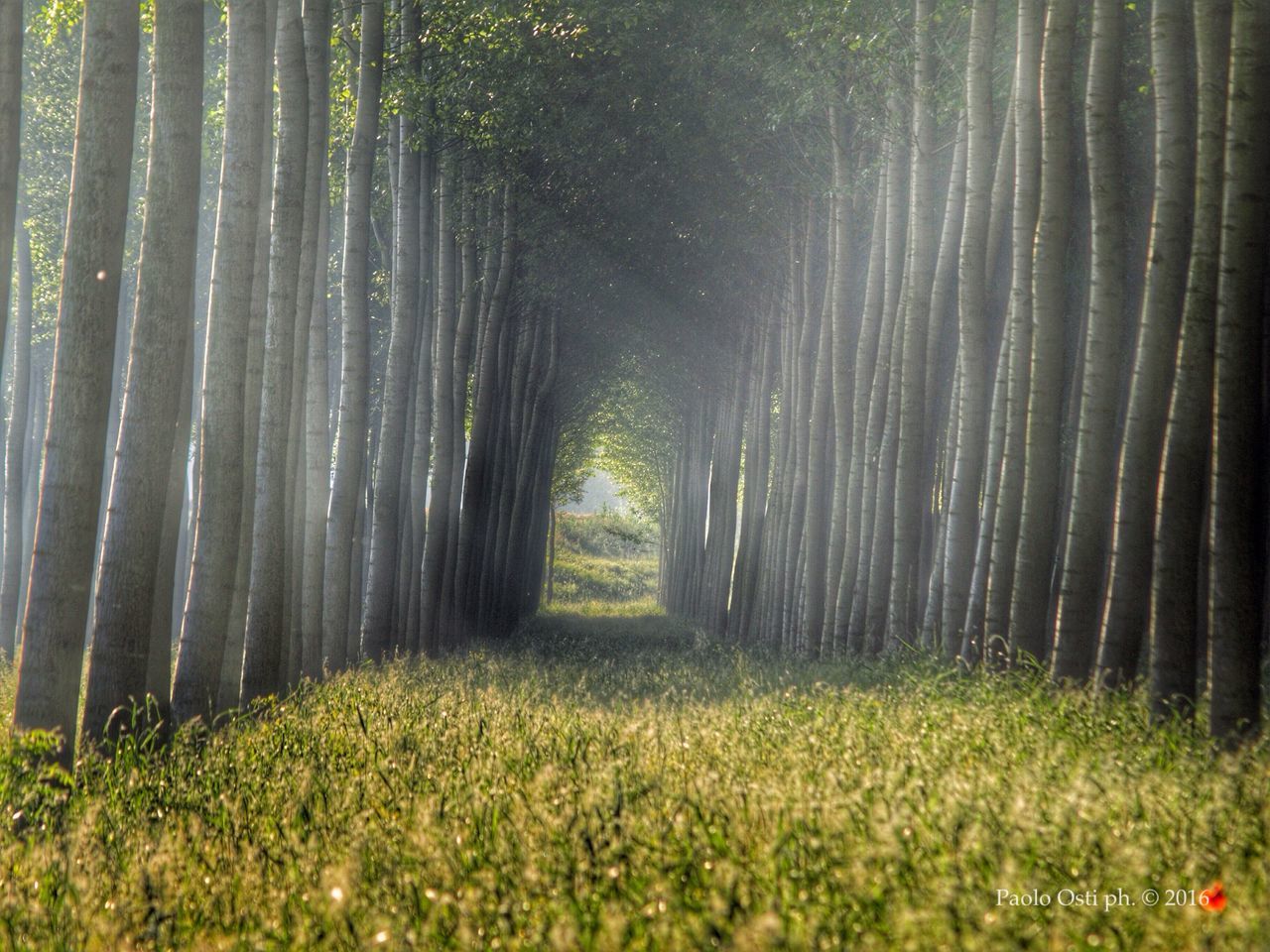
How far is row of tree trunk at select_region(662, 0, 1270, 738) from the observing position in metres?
6.34

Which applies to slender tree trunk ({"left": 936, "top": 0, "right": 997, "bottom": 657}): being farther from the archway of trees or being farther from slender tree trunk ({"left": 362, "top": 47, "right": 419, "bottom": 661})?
slender tree trunk ({"left": 362, "top": 47, "right": 419, "bottom": 661})

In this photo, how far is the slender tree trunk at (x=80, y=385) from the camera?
686cm

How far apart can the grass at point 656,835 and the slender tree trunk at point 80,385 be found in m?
0.64

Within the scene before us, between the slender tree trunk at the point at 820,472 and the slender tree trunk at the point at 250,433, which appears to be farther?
the slender tree trunk at the point at 820,472

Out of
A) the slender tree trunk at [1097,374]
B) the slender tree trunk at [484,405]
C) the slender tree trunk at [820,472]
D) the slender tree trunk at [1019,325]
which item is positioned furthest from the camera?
the slender tree trunk at [484,405]

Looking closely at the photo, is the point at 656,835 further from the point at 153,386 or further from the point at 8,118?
the point at 8,118

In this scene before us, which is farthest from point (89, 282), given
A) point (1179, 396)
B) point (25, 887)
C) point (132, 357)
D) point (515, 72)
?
point (515, 72)

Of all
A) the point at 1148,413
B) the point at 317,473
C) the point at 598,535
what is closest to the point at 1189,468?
the point at 1148,413

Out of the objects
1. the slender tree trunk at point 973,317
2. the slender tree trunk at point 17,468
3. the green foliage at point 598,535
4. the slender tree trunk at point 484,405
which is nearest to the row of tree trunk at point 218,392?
the slender tree trunk at point 484,405

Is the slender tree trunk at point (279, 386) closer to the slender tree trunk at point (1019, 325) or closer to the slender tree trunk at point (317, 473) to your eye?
the slender tree trunk at point (317, 473)

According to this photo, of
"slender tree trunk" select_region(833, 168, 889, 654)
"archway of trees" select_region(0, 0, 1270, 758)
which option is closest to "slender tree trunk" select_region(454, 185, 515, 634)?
"archway of trees" select_region(0, 0, 1270, 758)

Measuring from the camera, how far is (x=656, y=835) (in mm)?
3967

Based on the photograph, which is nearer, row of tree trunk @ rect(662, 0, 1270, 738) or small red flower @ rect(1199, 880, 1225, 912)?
small red flower @ rect(1199, 880, 1225, 912)

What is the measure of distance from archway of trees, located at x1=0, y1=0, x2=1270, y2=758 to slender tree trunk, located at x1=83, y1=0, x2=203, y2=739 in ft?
0.08
